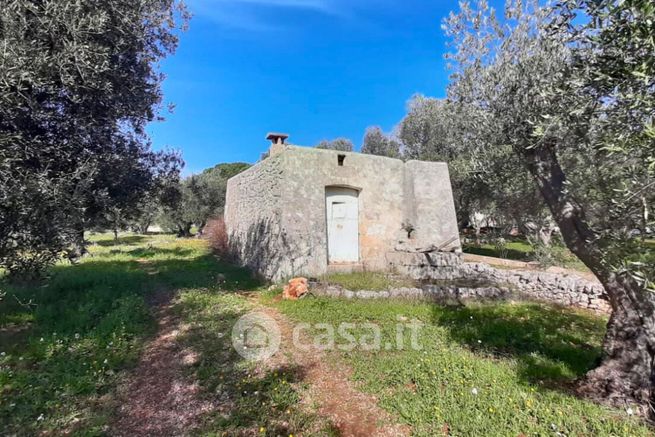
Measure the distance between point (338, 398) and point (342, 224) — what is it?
6308 mm

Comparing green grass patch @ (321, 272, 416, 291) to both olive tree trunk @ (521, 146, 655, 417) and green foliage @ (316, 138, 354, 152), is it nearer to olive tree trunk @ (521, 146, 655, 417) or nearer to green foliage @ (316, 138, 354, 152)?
olive tree trunk @ (521, 146, 655, 417)

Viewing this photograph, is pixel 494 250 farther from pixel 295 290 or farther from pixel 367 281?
pixel 295 290

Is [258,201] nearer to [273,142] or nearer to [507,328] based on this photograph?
Result: [273,142]

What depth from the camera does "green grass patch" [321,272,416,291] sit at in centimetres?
755

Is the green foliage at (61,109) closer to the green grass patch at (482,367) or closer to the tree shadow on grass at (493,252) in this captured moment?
the green grass patch at (482,367)

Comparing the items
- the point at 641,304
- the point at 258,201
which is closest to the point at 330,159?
the point at 258,201

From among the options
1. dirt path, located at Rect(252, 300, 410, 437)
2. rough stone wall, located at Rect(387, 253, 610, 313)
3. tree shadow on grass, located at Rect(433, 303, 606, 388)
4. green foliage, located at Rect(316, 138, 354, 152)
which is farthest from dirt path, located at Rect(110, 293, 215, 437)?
green foliage, located at Rect(316, 138, 354, 152)

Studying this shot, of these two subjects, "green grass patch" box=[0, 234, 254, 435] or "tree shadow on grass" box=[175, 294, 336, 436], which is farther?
"green grass patch" box=[0, 234, 254, 435]

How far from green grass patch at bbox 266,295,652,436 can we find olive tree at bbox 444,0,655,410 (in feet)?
1.68

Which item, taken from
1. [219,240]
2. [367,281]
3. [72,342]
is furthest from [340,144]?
[72,342]

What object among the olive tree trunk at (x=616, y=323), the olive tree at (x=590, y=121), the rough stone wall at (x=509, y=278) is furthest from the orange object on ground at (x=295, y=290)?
the olive tree trunk at (x=616, y=323)

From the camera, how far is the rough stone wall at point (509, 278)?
6.74 meters

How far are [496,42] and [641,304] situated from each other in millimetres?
3737

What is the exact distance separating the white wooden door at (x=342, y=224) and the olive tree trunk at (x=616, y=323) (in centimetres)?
612
